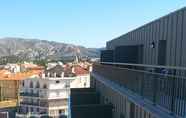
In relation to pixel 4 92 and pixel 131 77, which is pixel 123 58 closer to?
pixel 131 77

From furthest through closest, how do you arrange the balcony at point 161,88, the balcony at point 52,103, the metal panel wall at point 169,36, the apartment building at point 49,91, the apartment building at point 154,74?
the apartment building at point 49,91
the balcony at point 52,103
the metal panel wall at point 169,36
the apartment building at point 154,74
the balcony at point 161,88

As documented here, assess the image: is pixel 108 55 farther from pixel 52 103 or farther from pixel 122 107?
pixel 52 103

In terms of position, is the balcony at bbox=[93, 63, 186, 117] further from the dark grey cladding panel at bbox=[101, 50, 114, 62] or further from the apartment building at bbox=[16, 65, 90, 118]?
the apartment building at bbox=[16, 65, 90, 118]

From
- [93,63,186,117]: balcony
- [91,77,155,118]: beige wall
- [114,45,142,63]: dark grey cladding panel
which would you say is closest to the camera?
[93,63,186,117]: balcony

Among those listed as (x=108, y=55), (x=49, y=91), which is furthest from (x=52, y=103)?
(x=108, y=55)

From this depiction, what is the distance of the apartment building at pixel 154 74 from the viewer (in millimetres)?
6029

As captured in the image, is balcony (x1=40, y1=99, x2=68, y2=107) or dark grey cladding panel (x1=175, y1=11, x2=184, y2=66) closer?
dark grey cladding panel (x1=175, y1=11, x2=184, y2=66)

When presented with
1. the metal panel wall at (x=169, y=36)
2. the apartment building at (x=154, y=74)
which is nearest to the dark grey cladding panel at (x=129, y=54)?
the apartment building at (x=154, y=74)

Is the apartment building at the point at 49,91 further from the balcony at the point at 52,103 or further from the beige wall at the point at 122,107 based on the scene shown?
the beige wall at the point at 122,107

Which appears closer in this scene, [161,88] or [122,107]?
[161,88]

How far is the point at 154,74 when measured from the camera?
6.98 meters

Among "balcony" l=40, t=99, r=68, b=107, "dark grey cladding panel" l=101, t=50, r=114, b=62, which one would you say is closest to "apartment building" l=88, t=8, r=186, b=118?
"dark grey cladding panel" l=101, t=50, r=114, b=62

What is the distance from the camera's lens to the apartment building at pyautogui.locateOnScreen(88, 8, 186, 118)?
19.8ft

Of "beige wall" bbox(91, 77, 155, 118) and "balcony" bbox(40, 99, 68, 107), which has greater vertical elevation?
"beige wall" bbox(91, 77, 155, 118)
